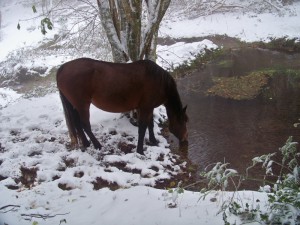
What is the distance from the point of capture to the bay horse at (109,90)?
16.0ft

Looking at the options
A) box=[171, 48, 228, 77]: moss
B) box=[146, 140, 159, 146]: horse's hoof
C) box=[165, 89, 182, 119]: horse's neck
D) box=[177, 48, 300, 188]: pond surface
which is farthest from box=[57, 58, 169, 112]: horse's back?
box=[171, 48, 228, 77]: moss

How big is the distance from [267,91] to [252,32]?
27.7 ft

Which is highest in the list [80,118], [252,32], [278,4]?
[278,4]

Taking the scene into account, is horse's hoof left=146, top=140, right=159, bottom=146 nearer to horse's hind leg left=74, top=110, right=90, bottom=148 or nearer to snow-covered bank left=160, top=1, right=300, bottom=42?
horse's hind leg left=74, top=110, right=90, bottom=148

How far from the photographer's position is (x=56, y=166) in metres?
4.65

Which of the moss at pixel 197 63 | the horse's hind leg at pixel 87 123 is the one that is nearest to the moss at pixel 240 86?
the moss at pixel 197 63

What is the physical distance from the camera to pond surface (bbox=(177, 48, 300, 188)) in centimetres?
543

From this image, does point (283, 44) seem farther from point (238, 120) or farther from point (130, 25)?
point (130, 25)

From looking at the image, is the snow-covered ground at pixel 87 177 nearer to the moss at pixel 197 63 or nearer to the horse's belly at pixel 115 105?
the horse's belly at pixel 115 105

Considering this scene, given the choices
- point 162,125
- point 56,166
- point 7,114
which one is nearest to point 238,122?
point 162,125

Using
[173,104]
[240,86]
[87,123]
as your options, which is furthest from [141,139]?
[240,86]

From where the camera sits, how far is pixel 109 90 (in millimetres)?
4992

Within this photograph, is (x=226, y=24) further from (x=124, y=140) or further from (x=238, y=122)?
(x=124, y=140)

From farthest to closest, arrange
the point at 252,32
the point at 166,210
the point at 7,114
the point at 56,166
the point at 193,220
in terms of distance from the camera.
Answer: the point at 252,32
the point at 7,114
the point at 56,166
the point at 166,210
the point at 193,220
